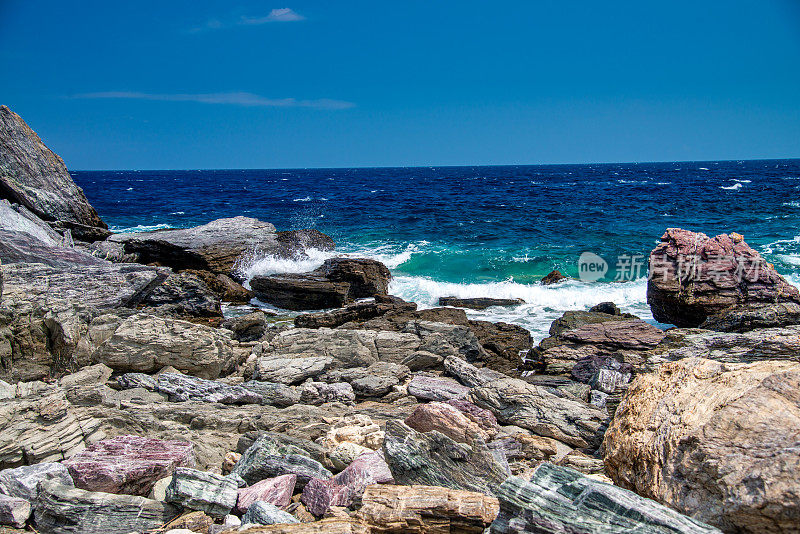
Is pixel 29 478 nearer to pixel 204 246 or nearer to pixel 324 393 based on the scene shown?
pixel 324 393

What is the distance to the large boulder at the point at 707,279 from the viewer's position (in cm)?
1075

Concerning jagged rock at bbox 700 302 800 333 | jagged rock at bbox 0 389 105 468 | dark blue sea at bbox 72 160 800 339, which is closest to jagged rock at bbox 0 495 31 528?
jagged rock at bbox 0 389 105 468

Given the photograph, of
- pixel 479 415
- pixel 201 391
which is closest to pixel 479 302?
pixel 479 415

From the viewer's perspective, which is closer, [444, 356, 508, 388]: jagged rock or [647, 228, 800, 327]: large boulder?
[444, 356, 508, 388]: jagged rock

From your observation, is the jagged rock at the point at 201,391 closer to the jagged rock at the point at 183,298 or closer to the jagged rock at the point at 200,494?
the jagged rock at the point at 200,494

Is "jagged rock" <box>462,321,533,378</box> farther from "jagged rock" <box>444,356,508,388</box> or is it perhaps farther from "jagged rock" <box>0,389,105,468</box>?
"jagged rock" <box>0,389,105,468</box>

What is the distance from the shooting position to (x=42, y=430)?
13.8 ft

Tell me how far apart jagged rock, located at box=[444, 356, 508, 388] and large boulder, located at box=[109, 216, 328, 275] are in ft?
39.3

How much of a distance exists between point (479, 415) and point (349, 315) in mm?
6700

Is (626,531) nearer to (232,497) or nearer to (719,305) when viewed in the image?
(232,497)

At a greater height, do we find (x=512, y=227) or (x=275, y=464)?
(x=275, y=464)

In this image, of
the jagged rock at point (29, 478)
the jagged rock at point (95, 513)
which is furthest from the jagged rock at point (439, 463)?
the jagged rock at point (29, 478)

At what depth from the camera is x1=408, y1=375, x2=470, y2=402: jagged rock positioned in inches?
244

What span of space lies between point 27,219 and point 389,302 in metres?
10.2
